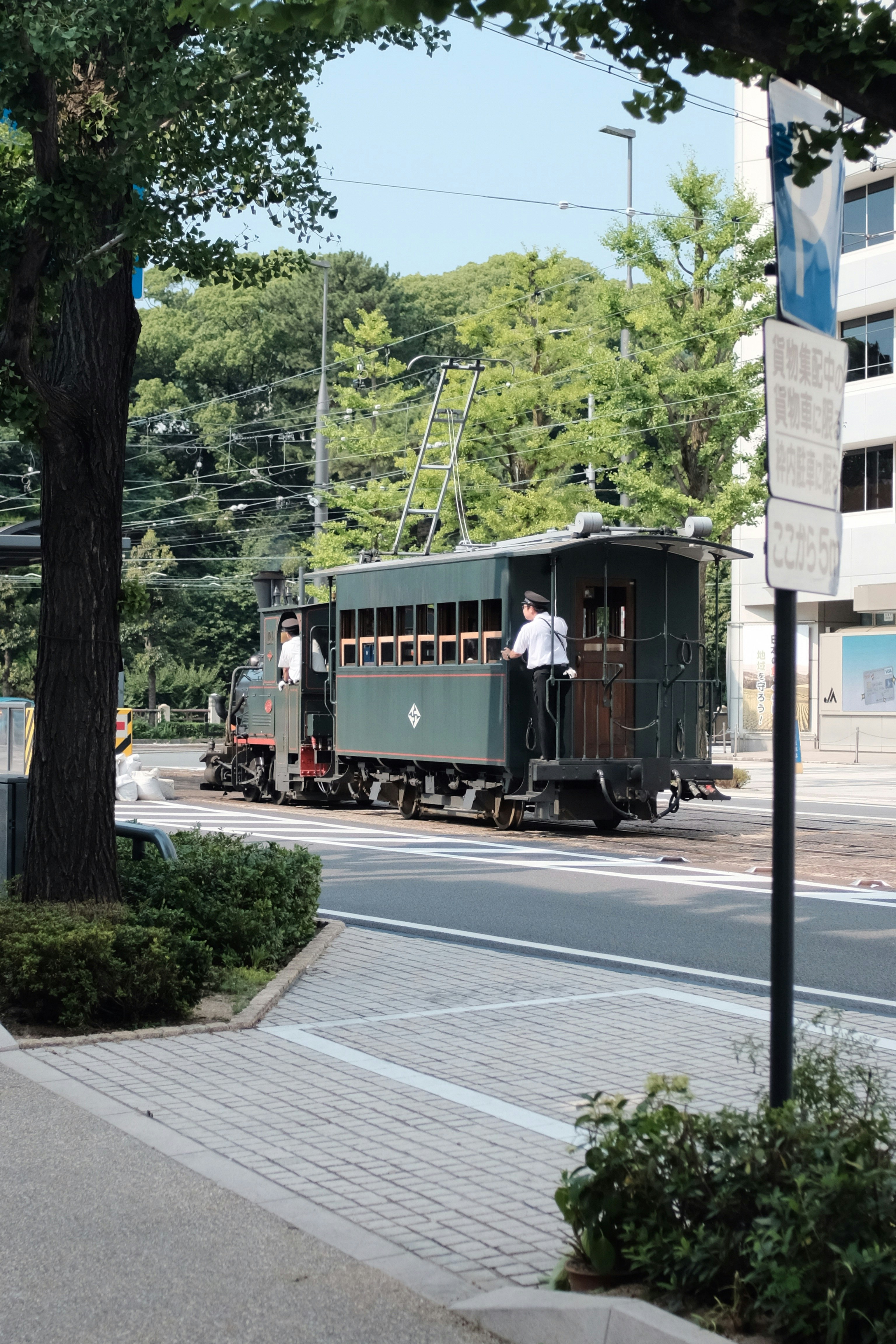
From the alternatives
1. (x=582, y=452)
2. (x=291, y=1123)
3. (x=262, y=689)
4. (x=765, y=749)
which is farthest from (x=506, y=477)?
(x=291, y=1123)

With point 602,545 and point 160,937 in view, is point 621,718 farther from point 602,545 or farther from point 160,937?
point 160,937

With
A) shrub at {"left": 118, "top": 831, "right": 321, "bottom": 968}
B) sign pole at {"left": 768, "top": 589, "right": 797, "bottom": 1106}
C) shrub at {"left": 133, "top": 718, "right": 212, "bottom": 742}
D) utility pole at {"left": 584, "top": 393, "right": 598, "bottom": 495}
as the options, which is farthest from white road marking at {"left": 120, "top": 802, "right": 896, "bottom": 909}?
shrub at {"left": 133, "top": 718, "right": 212, "bottom": 742}

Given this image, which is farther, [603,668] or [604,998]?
[603,668]

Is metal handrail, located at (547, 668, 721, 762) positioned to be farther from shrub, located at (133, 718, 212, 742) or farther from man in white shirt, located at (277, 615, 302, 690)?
shrub, located at (133, 718, 212, 742)

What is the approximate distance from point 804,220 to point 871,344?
41.1 m

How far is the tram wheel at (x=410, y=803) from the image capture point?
72.9ft

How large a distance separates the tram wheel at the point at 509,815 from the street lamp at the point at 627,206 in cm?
1837

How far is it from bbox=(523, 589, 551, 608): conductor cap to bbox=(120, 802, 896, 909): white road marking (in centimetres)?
266

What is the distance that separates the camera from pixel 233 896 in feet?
31.6

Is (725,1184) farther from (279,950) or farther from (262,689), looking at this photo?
(262,689)

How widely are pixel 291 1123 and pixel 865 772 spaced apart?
3140 cm

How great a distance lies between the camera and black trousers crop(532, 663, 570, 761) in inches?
742

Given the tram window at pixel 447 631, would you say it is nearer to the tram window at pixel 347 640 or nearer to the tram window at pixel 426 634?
the tram window at pixel 426 634

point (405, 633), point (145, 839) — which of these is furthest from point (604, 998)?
point (405, 633)
